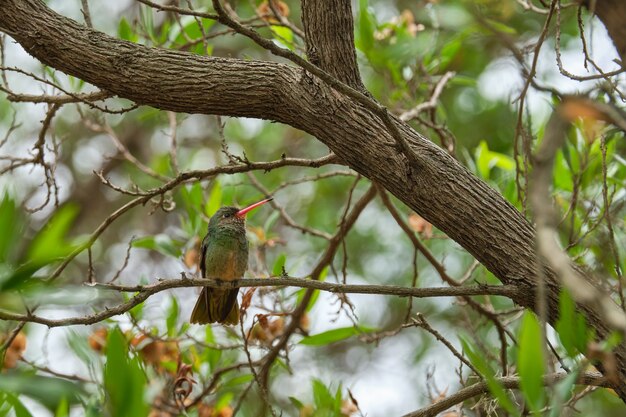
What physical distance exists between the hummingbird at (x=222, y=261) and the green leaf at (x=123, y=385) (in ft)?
8.73

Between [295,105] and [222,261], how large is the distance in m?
1.80

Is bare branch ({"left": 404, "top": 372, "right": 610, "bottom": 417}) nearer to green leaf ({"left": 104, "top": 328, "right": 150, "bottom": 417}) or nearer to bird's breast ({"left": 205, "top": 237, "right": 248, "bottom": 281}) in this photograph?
green leaf ({"left": 104, "top": 328, "right": 150, "bottom": 417})

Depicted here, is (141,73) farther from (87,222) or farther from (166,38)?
(87,222)

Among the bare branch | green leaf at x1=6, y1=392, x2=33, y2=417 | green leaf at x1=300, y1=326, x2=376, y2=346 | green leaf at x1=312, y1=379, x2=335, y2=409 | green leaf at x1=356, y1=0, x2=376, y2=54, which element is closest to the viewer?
green leaf at x1=6, y1=392, x2=33, y2=417

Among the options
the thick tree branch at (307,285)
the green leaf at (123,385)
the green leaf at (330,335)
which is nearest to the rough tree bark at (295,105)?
the thick tree branch at (307,285)

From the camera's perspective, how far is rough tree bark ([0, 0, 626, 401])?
283 centimetres

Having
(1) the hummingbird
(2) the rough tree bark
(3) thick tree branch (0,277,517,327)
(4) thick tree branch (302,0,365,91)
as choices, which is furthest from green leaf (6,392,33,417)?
(1) the hummingbird

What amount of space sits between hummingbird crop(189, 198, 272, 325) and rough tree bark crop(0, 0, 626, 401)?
57.1 inches

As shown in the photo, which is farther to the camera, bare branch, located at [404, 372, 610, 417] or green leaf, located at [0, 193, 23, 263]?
bare branch, located at [404, 372, 610, 417]

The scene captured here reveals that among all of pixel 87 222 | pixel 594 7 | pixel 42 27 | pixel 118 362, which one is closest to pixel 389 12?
pixel 87 222

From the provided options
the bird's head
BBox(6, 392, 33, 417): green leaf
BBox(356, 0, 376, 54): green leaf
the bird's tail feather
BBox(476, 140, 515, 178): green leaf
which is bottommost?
BBox(6, 392, 33, 417): green leaf

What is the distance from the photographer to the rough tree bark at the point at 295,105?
2830mm

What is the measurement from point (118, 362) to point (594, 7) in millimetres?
1356

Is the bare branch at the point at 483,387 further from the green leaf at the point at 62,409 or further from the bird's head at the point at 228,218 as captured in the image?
the bird's head at the point at 228,218
